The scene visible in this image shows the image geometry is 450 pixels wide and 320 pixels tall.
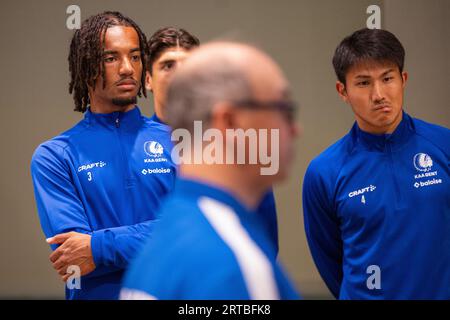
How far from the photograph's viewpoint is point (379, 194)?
221 centimetres

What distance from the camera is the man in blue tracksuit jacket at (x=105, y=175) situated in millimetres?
2189

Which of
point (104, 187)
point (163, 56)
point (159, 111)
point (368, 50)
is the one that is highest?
point (163, 56)

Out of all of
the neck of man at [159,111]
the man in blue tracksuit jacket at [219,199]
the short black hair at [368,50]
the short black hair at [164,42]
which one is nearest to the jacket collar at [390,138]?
the short black hair at [368,50]

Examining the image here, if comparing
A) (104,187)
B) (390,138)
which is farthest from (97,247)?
(390,138)

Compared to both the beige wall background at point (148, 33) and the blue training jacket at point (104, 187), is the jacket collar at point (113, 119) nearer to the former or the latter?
the blue training jacket at point (104, 187)

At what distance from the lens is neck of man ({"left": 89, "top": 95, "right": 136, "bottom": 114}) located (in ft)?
7.97

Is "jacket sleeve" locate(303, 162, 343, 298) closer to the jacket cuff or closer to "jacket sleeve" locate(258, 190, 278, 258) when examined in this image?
"jacket sleeve" locate(258, 190, 278, 258)

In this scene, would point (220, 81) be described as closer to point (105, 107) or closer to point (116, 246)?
point (116, 246)

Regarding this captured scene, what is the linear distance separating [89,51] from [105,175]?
1.61ft

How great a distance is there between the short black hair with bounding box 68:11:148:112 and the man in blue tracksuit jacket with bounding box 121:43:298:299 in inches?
51.5

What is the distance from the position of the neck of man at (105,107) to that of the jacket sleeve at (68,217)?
228 mm

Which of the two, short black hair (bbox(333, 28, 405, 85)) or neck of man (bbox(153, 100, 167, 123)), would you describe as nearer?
short black hair (bbox(333, 28, 405, 85))

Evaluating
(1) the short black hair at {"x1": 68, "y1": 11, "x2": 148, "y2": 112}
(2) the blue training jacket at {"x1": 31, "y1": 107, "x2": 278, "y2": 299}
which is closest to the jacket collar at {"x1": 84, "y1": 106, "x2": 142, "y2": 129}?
(2) the blue training jacket at {"x1": 31, "y1": 107, "x2": 278, "y2": 299}

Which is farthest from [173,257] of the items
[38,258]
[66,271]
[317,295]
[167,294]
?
[38,258]
